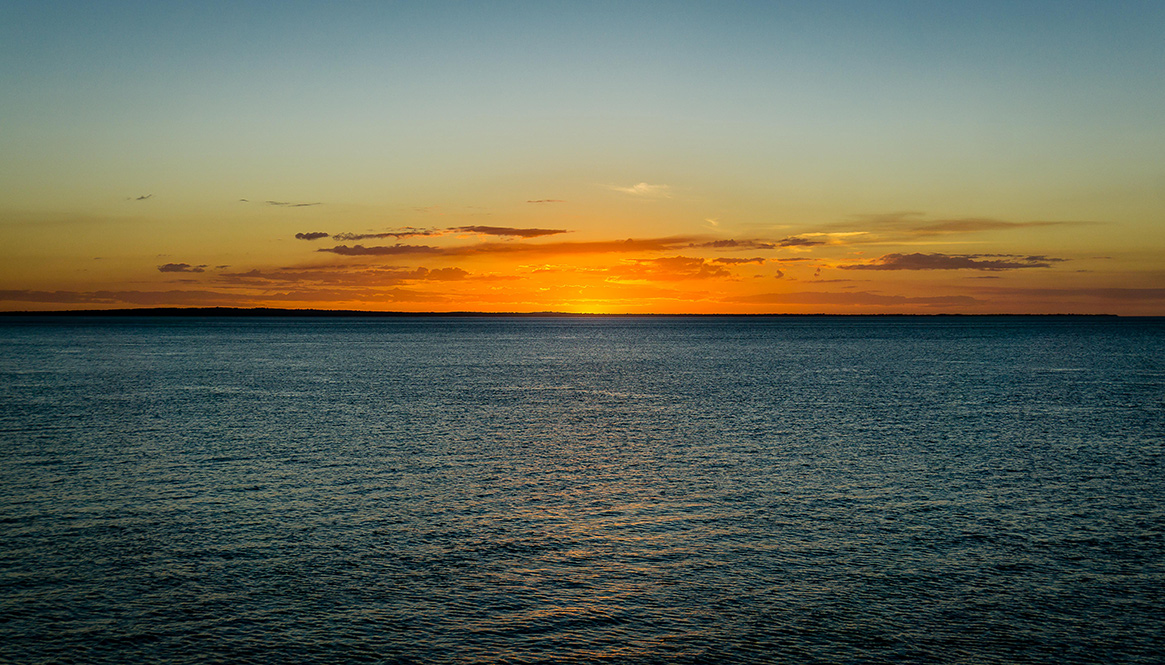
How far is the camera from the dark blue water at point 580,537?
41.9ft

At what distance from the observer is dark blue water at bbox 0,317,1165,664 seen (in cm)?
1277

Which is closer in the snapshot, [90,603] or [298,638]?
[298,638]

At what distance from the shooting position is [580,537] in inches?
722

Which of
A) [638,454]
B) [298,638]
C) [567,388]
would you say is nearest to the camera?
[298,638]

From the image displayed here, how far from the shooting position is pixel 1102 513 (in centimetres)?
2069

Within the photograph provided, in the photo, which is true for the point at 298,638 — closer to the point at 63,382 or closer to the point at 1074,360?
the point at 63,382

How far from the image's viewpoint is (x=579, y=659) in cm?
1195

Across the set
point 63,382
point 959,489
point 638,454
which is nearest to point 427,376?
point 63,382

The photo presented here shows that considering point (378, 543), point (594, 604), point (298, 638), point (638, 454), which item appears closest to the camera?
point (298, 638)

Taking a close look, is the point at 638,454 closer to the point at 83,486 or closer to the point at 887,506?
the point at 887,506

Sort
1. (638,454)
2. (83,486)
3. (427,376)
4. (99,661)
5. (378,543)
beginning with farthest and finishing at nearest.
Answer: (427,376) → (638,454) → (83,486) → (378,543) → (99,661)

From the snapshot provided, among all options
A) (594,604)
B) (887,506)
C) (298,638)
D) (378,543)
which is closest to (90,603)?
(298,638)

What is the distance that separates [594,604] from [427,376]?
58.2m

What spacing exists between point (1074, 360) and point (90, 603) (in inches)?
4151
